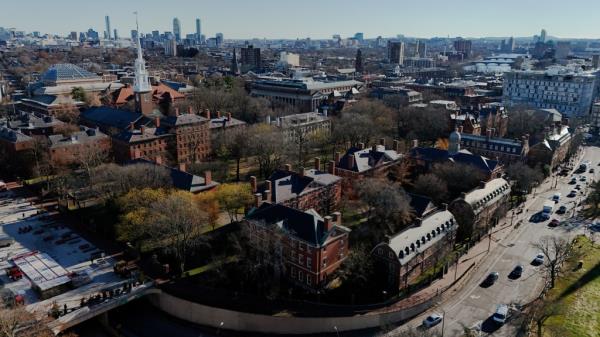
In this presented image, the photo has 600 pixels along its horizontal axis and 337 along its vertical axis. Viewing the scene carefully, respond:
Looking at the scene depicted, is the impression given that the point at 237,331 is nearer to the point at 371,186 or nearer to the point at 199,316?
the point at 199,316

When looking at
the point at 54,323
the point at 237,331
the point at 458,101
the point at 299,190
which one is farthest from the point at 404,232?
the point at 458,101

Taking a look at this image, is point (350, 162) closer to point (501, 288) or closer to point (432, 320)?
point (501, 288)

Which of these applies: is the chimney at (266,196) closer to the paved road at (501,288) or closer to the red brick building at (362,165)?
the red brick building at (362,165)

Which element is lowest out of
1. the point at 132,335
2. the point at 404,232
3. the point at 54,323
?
the point at 132,335

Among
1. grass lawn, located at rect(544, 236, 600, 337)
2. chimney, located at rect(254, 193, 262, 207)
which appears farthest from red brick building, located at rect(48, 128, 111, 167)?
grass lawn, located at rect(544, 236, 600, 337)

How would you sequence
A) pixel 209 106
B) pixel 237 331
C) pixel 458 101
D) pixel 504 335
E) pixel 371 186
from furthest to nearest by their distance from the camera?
pixel 458 101 < pixel 209 106 < pixel 371 186 < pixel 237 331 < pixel 504 335

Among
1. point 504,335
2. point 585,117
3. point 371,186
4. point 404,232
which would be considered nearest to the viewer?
point 504,335

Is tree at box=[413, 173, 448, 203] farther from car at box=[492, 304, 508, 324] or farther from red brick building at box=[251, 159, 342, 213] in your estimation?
car at box=[492, 304, 508, 324]
